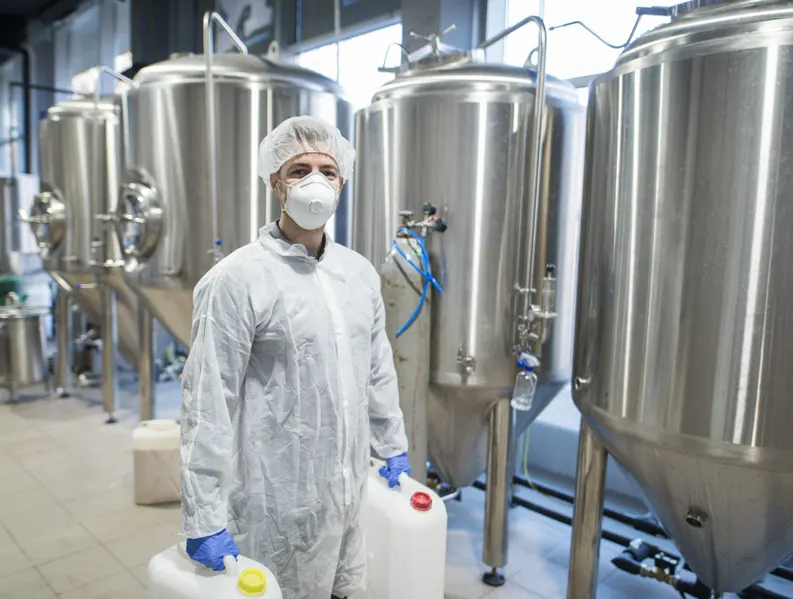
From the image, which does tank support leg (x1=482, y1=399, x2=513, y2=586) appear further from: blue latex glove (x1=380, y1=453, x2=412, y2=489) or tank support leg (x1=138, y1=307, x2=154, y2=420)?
tank support leg (x1=138, y1=307, x2=154, y2=420)

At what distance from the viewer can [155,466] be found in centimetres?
237

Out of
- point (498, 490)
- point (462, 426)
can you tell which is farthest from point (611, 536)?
point (462, 426)

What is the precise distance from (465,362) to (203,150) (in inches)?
56.8

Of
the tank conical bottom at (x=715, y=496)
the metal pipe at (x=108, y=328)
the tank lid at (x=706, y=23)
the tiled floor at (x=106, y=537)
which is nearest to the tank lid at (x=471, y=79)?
the tank lid at (x=706, y=23)

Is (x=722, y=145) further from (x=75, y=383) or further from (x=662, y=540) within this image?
(x=75, y=383)

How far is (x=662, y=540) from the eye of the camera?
2.18 m

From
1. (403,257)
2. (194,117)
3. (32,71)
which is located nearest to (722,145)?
(403,257)

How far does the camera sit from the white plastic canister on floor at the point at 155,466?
2.37 metres

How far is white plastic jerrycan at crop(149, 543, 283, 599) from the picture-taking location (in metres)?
0.98

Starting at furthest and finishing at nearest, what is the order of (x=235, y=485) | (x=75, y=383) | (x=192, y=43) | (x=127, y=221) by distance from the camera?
(x=192, y=43), (x=75, y=383), (x=127, y=221), (x=235, y=485)

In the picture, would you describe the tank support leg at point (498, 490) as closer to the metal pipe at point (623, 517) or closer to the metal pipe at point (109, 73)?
the metal pipe at point (623, 517)

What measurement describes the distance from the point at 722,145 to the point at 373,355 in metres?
0.83

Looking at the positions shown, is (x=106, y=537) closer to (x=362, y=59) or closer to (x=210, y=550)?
(x=210, y=550)

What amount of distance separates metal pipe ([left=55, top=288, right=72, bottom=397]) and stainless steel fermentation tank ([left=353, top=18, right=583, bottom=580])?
9.49 ft
